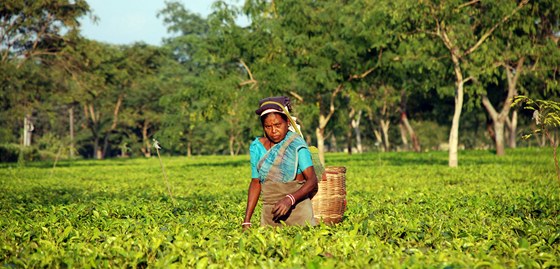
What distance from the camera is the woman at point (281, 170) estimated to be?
306 inches

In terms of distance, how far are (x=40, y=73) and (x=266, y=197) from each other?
3535cm

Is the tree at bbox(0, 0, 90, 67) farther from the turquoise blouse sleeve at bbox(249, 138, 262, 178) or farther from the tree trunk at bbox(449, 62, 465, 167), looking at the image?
the turquoise blouse sleeve at bbox(249, 138, 262, 178)

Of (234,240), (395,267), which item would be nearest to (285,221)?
(234,240)

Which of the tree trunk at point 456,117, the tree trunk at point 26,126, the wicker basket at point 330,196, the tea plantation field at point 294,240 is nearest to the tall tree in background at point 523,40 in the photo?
the tree trunk at point 456,117

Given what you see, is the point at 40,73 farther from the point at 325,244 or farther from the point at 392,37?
the point at 325,244

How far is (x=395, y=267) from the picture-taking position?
18.8ft

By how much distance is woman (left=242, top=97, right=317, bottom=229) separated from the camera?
7770mm

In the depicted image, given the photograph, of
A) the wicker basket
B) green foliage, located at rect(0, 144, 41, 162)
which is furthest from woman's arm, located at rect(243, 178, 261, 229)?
green foliage, located at rect(0, 144, 41, 162)

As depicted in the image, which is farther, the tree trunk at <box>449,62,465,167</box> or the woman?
the tree trunk at <box>449,62,465,167</box>

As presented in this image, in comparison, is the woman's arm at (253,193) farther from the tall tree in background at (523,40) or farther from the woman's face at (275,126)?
the tall tree in background at (523,40)

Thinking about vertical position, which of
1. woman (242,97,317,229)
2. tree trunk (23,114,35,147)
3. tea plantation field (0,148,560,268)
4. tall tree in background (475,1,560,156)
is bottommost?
tea plantation field (0,148,560,268)

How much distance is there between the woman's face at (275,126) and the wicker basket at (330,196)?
130 centimetres

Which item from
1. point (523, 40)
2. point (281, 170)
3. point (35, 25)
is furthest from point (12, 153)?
point (281, 170)

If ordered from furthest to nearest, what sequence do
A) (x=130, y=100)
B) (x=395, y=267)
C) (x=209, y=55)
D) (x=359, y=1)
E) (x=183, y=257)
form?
1. (x=130, y=100)
2. (x=209, y=55)
3. (x=359, y=1)
4. (x=183, y=257)
5. (x=395, y=267)
